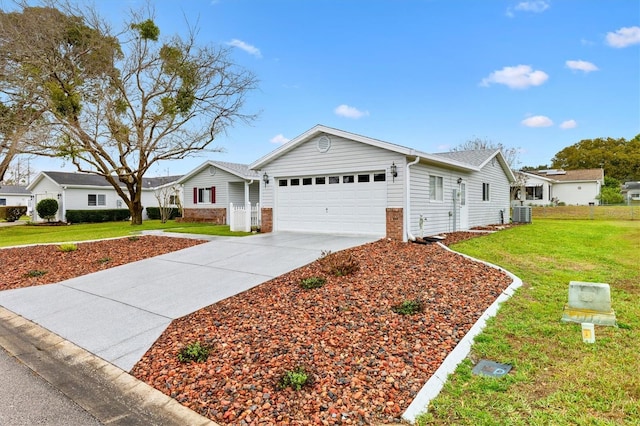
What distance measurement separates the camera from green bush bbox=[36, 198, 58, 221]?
24.2m

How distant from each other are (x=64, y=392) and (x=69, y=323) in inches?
87.3

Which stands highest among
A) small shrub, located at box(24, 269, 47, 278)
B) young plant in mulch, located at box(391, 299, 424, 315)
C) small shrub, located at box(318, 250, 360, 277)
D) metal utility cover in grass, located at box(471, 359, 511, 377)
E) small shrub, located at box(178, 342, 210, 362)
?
small shrub, located at box(318, 250, 360, 277)

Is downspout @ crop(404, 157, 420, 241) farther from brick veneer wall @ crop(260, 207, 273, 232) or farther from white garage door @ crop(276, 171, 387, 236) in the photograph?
brick veneer wall @ crop(260, 207, 273, 232)

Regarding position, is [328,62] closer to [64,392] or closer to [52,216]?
[64,392]

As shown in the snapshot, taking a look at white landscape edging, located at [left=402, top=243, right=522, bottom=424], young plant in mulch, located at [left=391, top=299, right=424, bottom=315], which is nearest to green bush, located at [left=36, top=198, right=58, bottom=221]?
young plant in mulch, located at [left=391, top=299, right=424, bottom=315]

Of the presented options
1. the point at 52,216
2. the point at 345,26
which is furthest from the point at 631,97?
the point at 52,216

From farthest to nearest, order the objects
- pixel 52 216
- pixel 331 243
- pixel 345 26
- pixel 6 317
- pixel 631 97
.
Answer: pixel 52 216, pixel 631 97, pixel 345 26, pixel 331 243, pixel 6 317

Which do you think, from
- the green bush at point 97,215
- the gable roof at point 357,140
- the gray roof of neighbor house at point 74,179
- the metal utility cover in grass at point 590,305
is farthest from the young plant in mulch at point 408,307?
the gray roof of neighbor house at point 74,179

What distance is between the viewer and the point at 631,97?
17.0 metres

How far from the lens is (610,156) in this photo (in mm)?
46688

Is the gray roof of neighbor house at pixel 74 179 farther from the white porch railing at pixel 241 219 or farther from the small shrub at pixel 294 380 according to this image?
the small shrub at pixel 294 380

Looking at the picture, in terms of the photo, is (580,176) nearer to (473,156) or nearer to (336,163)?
(473,156)

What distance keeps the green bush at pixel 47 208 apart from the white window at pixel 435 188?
25219 mm

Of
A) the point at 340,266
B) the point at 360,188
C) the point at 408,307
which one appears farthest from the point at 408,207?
the point at 408,307
